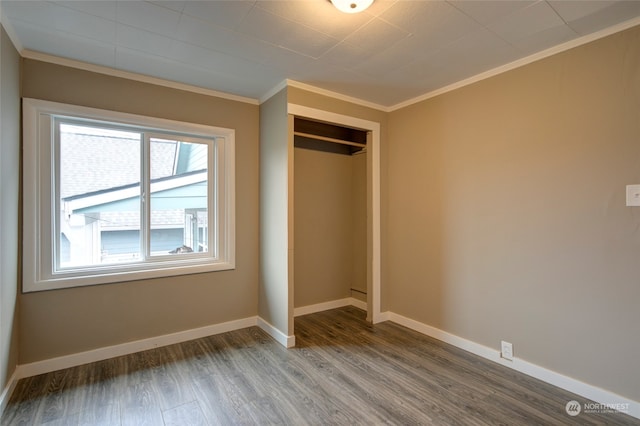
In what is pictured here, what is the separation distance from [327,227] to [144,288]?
2.11 m

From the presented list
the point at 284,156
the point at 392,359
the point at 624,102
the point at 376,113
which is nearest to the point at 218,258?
the point at 284,156

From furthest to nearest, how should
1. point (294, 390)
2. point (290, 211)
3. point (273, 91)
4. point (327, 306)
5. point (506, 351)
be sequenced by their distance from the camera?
1. point (327, 306)
2. point (273, 91)
3. point (290, 211)
4. point (506, 351)
5. point (294, 390)

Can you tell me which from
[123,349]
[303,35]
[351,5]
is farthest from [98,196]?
[351,5]

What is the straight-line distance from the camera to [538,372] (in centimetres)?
228

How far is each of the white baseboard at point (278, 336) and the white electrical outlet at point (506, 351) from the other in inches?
70.3

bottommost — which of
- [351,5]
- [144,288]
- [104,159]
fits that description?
[144,288]

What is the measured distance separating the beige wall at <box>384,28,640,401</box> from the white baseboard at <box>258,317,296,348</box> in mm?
1345

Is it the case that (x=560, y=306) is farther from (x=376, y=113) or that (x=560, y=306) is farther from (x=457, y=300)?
(x=376, y=113)

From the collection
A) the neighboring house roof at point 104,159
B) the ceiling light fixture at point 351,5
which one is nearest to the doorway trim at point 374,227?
the ceiling light fixture at point 351,5

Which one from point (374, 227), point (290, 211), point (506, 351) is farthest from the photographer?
point (374, 227)

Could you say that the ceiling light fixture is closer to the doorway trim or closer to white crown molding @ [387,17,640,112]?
white crown molding @ [387,17,640,112]

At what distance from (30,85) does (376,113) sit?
306 cm

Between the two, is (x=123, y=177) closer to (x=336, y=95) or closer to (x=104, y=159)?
(x=104, y=159)

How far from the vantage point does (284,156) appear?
2871 millimetres
